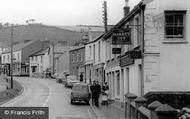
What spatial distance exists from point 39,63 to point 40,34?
17.7m

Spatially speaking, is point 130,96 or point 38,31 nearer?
point 130,96

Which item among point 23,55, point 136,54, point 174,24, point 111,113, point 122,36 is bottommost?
point 111,113

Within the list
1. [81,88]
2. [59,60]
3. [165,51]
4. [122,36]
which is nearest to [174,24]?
[165,51]


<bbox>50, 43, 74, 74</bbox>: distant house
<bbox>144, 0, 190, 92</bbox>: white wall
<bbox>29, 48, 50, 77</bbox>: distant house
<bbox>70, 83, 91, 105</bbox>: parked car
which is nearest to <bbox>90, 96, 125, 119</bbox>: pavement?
<bbox>70, 83, 91, 105</bbox>: parked car

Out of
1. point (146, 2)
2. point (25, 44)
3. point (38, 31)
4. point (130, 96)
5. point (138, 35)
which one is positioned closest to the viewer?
point (130, 96)

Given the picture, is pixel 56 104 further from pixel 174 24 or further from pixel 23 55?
pixel 23 55

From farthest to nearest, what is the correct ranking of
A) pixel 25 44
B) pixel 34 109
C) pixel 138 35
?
pixel 25 44, pixel 138 35, pixel 34 109

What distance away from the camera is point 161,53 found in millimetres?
25297

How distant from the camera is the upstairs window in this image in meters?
25.3

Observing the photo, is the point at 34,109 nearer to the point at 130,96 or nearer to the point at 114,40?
the point at 130,96

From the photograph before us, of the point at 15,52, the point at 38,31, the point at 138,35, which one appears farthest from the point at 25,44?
the point at 138,35

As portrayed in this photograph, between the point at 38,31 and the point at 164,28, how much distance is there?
99.3m

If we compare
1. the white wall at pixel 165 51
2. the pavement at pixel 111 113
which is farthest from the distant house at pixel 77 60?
the white wall at pixel 165 51

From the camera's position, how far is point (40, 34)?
399 feet
